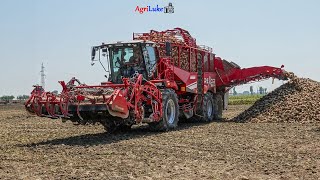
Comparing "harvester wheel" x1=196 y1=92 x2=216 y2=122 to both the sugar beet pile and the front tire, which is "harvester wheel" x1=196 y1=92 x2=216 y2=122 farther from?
the sugar beet pile

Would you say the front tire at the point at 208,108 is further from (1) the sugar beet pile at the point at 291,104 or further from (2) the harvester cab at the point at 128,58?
(2) the harvester cab at the point at 128,58

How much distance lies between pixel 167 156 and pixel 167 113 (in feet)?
17.6

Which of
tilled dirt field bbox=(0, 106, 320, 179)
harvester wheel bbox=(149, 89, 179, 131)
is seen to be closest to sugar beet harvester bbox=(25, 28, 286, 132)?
harvester wheel bbox=(149, 89, 179, 131)

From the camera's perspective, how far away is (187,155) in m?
9.12

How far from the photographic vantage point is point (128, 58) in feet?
47.2

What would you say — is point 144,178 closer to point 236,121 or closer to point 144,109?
point 144,109

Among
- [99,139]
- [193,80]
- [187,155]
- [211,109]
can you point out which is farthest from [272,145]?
[211,109]

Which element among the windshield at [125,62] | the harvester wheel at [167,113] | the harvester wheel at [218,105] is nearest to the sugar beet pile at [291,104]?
the harvester wheel at [218,105]

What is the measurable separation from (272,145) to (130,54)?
5.63 m

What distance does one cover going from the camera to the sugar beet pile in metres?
17.0

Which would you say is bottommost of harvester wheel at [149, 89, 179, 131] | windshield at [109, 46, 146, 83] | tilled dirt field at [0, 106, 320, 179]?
tilled dirt field at [0, 106, 320, 179]

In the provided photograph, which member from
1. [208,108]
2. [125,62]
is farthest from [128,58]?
[208,108]

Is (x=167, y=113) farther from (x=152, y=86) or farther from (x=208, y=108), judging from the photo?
(x=208, y=108)

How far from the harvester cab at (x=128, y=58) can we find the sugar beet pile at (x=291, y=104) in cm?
545
